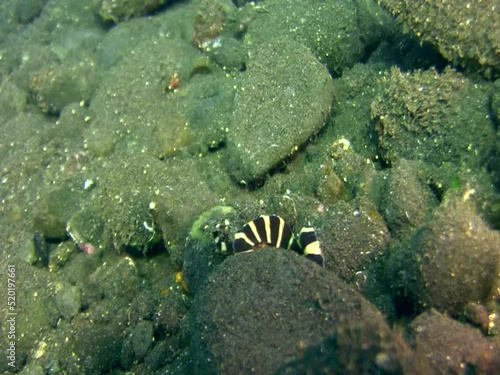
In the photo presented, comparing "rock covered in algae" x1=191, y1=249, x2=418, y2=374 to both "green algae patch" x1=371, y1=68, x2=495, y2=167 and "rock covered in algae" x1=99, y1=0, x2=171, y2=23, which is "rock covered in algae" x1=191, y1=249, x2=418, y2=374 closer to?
"green algae patch" x1=371, y1=68, x2=495, y2=167

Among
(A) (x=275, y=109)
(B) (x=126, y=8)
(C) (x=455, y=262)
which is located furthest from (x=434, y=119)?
(B) (x=126, y=8)

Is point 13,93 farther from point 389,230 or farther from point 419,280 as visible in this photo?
point 419,280

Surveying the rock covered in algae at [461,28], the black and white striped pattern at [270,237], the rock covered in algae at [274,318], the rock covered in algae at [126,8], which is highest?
the rock covered in algae at [461,28]

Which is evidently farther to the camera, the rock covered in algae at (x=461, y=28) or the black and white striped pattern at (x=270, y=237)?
the rock covered in algae at (x=461, y=28)

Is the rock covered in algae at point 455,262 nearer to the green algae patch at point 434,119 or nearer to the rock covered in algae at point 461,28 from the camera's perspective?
the green algae patch at point 434,119

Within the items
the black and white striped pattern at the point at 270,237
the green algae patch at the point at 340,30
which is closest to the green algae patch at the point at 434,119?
the green algae patch at the point at 340,30

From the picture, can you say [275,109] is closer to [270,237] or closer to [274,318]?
[270,237]
